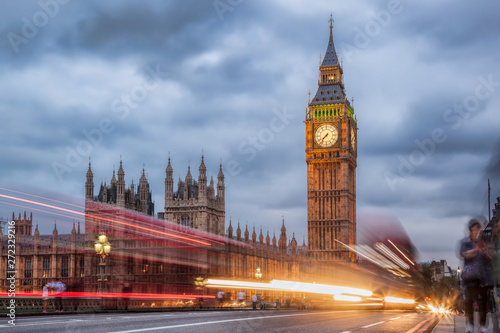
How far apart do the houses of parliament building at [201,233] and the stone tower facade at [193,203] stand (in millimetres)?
141

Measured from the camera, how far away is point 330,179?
328 ft

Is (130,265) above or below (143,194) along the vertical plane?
below

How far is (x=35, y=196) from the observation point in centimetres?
4891

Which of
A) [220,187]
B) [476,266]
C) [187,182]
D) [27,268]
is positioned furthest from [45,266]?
[476,266]

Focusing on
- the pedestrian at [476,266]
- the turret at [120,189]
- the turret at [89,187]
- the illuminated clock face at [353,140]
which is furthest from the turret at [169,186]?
the pedestrian at [476,266]

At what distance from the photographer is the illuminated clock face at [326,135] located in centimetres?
10031

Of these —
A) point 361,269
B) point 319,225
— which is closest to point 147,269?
point 319,225

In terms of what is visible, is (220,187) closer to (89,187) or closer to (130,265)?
(89,187)

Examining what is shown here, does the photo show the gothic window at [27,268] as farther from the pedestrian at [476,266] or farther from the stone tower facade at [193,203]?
the pedestrian at [476,266]

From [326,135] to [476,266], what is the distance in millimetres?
91728

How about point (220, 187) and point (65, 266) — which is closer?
point (65, 266)

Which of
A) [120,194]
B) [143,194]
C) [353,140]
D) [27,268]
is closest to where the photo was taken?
[27,268]

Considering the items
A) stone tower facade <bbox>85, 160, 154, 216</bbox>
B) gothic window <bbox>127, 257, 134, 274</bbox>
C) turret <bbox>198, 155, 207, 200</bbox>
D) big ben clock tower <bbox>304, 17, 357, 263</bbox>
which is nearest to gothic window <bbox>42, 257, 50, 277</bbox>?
gothic window <bbox>127, 257, 134, 274</bbox>

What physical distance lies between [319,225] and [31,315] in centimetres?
8230
